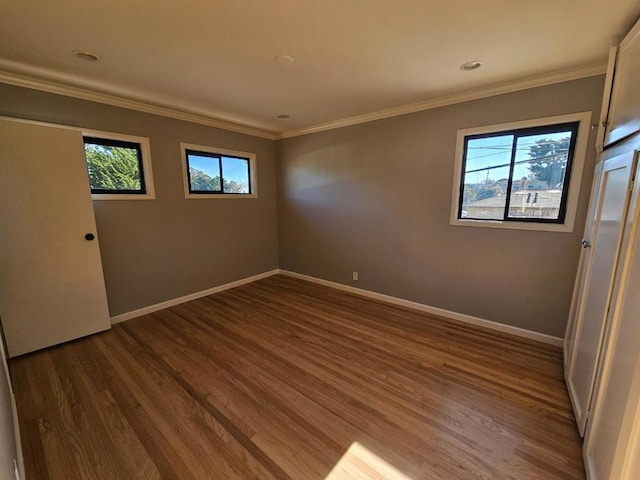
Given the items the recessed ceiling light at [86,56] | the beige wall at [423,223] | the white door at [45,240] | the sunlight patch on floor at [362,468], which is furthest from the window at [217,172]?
the sunlight patch on floor at [362,468]

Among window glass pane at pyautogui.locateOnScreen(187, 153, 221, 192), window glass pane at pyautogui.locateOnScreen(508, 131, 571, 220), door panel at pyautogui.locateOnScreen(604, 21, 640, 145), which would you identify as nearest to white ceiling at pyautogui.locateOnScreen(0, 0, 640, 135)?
door panel at pyautogui.locateOnScreen(604, 21, 640, 145)

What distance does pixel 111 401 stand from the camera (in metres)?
Answer: 1.89

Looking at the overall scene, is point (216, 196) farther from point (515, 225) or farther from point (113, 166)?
point (515, 225)

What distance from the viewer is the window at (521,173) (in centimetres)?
239

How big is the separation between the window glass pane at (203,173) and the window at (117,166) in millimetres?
570

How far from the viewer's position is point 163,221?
343 cm

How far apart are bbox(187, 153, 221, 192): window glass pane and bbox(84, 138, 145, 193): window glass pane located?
25.3 inches

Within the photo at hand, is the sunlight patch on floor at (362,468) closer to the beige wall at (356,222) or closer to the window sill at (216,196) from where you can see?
the beige wall at (356,222)

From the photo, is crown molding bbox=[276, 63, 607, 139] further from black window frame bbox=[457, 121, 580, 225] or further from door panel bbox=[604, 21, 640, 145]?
door panel bbox=[604, 21, 640, 145]

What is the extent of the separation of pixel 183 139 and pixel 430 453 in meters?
4.12

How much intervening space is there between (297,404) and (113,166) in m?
3.25

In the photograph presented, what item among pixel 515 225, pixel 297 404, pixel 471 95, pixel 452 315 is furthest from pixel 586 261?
pixel 297 404

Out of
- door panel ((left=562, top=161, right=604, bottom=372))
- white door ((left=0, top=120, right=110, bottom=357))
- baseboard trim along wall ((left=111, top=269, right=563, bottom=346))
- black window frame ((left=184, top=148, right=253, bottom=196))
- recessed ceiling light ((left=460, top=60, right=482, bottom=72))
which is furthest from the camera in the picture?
black window frame ((left=184, top=148, right=253, bottom=196))

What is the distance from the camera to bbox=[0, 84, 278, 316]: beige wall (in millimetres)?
2740
